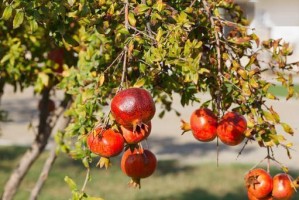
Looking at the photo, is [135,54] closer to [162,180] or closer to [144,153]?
Answer: [144,153]

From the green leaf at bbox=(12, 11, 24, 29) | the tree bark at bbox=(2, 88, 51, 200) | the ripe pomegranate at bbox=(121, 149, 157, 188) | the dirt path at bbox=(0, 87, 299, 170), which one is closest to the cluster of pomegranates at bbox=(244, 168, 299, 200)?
the ripe pomegranate at bbox=(121, 149, 157, 188)

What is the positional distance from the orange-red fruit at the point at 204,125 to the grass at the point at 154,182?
6.28 meters

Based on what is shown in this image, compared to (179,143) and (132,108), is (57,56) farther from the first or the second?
(179,143)

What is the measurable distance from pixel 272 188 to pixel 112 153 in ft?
1.84

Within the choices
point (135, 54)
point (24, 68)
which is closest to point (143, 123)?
point (135, 54)

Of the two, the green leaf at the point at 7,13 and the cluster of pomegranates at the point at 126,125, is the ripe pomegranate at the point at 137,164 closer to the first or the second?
the cluster of pomegranates at the point at 126,125

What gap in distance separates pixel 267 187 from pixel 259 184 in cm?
3

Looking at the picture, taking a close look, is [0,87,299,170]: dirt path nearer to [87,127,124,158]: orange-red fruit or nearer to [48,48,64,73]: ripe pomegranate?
[48,48,64,73]: ripe pomegranate

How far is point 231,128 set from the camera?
2037 millimetres

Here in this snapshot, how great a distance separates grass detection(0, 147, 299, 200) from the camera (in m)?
8.47

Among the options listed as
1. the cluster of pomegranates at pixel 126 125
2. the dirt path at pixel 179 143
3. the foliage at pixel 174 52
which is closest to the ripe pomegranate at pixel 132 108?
the cluster of pomegranates at pixel 126 125

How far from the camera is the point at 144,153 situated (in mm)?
2143

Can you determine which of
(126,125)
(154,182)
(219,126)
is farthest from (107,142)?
(154,182)

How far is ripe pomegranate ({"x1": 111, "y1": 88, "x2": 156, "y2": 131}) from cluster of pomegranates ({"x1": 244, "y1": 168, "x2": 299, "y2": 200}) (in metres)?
0.53
